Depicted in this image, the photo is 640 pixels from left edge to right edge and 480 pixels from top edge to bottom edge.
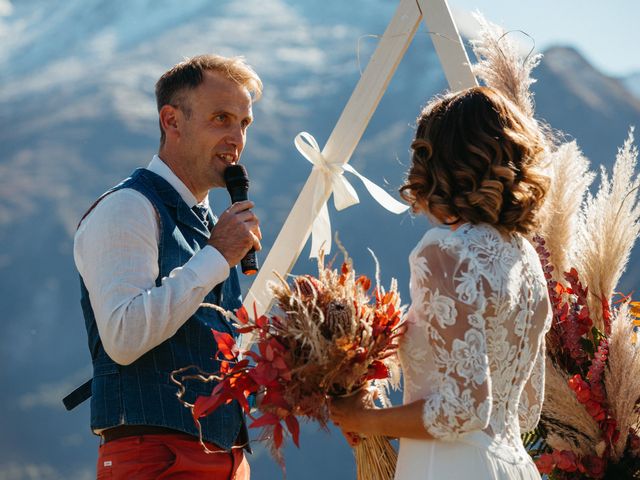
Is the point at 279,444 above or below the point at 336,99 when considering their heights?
below

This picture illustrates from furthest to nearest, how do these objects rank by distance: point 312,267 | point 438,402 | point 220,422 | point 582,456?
point 312,267, point 582,456, point 220,422, point 438,402

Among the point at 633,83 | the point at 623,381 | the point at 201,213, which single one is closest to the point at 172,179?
the point at 201,213

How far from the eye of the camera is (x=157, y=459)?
1.94 m

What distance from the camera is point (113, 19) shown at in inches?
230

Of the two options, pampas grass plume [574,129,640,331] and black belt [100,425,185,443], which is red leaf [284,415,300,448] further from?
pampas grass plume [574,129,640,331]

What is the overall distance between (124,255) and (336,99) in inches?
154

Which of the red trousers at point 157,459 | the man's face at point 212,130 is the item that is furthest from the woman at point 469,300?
the man's face at point 212,130

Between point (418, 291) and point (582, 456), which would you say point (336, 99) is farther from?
point (418, 291)

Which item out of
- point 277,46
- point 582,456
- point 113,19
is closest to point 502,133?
point 582,456

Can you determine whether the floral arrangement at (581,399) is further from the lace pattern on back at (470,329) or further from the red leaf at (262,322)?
the red leaf at (262,322)

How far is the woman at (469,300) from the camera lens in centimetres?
154

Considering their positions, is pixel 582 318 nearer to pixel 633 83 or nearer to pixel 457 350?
pixel 457 350

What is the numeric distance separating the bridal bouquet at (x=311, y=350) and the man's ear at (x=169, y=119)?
80 centimetres

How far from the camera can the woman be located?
1.54 meters
